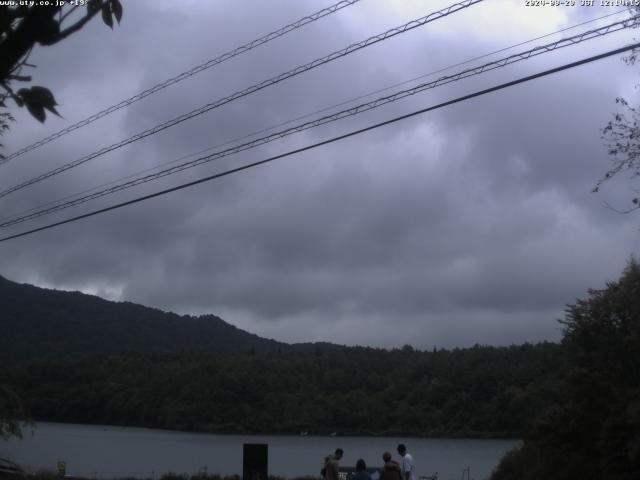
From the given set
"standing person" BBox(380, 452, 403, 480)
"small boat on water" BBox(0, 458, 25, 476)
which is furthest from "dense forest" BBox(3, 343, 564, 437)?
"standing person" BBox(380, 452, 403, 480)

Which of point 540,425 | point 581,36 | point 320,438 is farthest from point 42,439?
point 581,36

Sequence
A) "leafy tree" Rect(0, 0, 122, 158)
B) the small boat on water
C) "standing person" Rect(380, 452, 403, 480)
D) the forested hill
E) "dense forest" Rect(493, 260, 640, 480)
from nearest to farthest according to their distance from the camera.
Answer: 1. "leafy tree" Rect(0, 0, 122, 158)
2. "standing person" Rect(380, 452, 403, 480)
3. "dense forest" Rect(493, 260, 640, 480)
4. the small boat on water
5. the forested hill

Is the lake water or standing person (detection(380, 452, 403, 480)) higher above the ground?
the lake water

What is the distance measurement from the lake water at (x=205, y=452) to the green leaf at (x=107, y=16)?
3450cm

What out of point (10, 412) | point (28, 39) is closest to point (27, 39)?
point (28, 39)

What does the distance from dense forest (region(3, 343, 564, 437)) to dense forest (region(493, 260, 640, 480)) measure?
28.0 m

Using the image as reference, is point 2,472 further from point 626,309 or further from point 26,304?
point 26,304

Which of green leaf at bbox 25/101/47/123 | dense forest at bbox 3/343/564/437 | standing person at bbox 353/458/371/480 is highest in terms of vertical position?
dense forest at bbox 3/343/564/437

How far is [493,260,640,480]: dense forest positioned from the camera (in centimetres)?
1678

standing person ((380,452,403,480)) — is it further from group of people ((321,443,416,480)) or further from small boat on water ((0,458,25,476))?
small boat on water ((0,458,25,476))

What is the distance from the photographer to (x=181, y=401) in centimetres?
7769

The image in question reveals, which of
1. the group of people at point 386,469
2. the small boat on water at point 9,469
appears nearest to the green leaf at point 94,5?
the group of people at point 386,469

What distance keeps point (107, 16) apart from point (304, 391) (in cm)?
7091

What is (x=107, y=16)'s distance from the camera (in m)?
4.12
